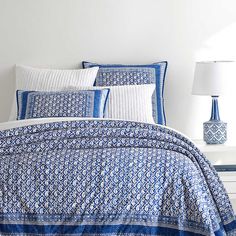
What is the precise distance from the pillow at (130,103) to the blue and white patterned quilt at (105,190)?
1.25 m

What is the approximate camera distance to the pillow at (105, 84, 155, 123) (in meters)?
4.80

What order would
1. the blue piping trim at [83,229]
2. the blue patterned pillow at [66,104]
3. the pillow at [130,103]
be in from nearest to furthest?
the blue piping trim at [83,229]
the blue patterned pillow at [66,104]
the pillow at [130,103]

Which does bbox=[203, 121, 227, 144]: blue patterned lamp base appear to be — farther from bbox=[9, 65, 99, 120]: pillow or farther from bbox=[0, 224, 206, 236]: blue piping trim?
bbox=[0, 224, 206, 236]: blue piping trim

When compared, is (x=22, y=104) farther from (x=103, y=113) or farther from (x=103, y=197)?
(x=103, y=197)

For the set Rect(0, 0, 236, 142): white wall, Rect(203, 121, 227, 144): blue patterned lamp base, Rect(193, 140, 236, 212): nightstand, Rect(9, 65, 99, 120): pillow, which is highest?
Rect(0, 0, 236, 142): white wall

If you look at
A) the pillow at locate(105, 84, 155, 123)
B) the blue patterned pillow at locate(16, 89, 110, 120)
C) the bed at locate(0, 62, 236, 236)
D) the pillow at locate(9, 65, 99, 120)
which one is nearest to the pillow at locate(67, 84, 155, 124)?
the pillow at locate(105, 84, 155, 123)

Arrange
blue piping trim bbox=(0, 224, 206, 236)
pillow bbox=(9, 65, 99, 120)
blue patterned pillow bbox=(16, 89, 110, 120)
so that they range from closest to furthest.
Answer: blue piping trim bbox=(0, 224, 206, 236), blue patterned pillow bbox=(16, 89, 110, 120), pillow bbox=(9, 65, 99, 120)

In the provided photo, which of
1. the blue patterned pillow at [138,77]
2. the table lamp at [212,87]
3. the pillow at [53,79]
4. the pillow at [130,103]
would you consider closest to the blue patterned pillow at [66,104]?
the pillow at [130,103]

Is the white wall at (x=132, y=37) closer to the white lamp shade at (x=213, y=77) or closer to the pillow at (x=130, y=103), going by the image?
the white lamp shade at (x=213, y=77)

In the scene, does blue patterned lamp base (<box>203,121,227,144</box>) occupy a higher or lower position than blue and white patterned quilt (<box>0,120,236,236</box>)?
lower

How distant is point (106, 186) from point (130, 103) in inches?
61.1

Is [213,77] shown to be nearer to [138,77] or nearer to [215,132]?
[215,132]

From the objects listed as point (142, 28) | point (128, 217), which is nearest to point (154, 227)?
point (128, 217)

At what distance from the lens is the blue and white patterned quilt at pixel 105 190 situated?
3318mm
